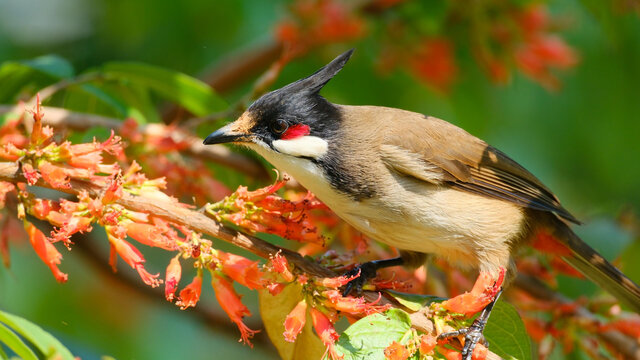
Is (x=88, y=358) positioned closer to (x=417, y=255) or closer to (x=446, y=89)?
(x=417, y=255)

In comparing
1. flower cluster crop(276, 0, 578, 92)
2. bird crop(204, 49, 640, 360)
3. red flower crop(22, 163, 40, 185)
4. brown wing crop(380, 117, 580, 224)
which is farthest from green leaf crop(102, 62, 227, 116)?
red flower crop(22, 163, 40, 185)

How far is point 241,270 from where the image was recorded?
2.58 m

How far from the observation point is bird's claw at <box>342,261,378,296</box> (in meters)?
3.03

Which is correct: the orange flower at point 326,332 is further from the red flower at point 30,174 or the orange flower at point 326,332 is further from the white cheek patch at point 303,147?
the red flower at point 30,174

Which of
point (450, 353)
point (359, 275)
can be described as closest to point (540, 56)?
point (359, 275)

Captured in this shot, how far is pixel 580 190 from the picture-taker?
603 cm

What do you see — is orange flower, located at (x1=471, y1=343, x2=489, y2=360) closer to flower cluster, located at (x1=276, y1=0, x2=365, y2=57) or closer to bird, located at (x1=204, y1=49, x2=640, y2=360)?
bird, located at (x1=204, y1=49, x2=640, y2=360)

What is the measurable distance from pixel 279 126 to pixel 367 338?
107 centimetres

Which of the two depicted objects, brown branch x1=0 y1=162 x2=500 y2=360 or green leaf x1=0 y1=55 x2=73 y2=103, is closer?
brown branch x1=0 y1=162 x2=500 y2=360

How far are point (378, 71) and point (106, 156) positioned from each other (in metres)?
2.39

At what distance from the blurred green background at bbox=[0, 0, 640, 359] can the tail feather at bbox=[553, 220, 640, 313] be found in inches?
44.5

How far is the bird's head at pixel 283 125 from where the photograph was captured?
3127mm

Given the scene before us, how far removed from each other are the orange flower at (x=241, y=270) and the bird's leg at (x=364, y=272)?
0.45 metres

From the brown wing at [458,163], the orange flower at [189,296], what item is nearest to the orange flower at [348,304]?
the orange flower at [189,296]
